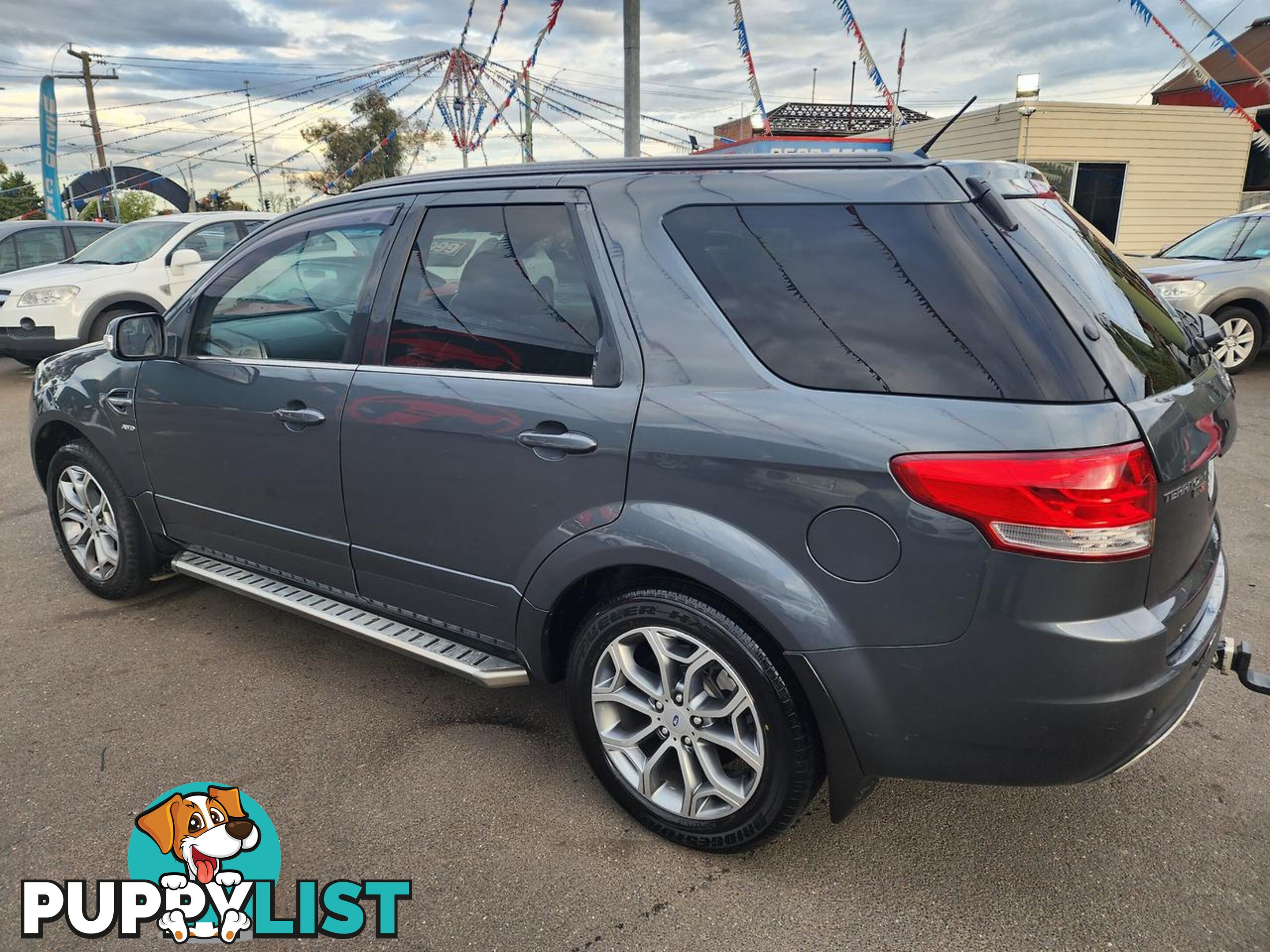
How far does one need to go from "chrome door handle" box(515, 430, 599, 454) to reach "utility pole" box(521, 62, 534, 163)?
806cm

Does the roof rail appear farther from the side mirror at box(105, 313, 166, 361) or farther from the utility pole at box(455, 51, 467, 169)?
the utility pole at box(455, 51, 467, 169)

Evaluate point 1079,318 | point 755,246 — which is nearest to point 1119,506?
point 1079,318

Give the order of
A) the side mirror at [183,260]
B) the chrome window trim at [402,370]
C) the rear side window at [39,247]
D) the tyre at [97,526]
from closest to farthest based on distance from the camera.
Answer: the chrome window trim at [402,370] → the tyre at [97,526] → the side mirror at [183,260] → the rear side window at [39,247]

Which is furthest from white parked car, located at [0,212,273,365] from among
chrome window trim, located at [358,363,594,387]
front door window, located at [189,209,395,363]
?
chrome window trim, located at [358,363,594,387]

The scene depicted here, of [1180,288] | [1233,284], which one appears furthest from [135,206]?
[1233,284]

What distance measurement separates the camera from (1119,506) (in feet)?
5.99

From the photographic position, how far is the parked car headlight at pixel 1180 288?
27.8ft

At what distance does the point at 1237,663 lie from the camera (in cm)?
238

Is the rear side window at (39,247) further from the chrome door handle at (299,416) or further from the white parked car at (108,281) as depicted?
the chrome door handle at (299,416)

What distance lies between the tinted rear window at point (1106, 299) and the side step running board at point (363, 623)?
5.76ft

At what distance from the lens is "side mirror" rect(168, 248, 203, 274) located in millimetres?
9734

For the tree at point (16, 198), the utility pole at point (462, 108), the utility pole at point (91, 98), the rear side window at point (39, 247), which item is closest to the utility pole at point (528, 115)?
the utility pole at point (462, 108)

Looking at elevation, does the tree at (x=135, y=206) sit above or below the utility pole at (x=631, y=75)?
above

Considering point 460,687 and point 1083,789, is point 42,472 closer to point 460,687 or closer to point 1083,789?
point 460,687
